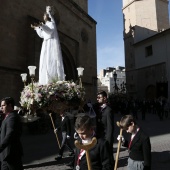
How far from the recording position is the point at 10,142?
3598 mm

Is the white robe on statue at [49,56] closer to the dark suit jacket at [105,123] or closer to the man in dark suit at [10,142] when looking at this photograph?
the dark suit jacket at [105,123]

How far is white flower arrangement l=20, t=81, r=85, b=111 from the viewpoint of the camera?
6.07 meters

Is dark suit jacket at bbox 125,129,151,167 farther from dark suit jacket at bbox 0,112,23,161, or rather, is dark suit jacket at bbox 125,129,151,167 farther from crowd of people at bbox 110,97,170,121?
crowd of people at bbox 110,97,170,121

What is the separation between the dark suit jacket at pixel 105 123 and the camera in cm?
469

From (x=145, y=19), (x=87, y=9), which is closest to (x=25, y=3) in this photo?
(x=87, y=9)

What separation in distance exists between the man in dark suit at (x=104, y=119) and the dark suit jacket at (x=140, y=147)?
1128 mm

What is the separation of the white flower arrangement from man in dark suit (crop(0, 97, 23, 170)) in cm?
218

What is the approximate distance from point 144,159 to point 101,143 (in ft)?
3.59

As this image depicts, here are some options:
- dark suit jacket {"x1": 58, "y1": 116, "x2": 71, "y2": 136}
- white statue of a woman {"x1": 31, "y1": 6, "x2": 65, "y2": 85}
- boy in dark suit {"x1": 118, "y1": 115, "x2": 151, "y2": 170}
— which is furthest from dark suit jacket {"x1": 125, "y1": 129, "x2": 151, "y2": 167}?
white statue of a woman {"x1": 31, "y1": 6, "x2": 65, "y2": 85}

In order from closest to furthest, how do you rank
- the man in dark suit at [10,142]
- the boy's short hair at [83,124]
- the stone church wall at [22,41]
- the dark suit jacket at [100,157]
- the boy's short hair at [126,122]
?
the boy's short hair at [83,124] < the dark suit jacket at [100,157] < the boy's short hair at [126,122] < the man in dark suit at [10,142] < the stone church wall at [22,41]

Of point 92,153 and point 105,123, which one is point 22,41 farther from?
point 92,153

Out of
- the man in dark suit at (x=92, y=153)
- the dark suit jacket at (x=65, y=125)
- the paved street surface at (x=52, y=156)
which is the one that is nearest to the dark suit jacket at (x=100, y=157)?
the man in dark suit at (x=92, y=153)

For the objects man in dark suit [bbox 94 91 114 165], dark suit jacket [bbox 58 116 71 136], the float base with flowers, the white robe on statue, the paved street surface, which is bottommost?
the paved street surface

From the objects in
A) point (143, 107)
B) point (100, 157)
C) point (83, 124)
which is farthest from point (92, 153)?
point (143, 107)
